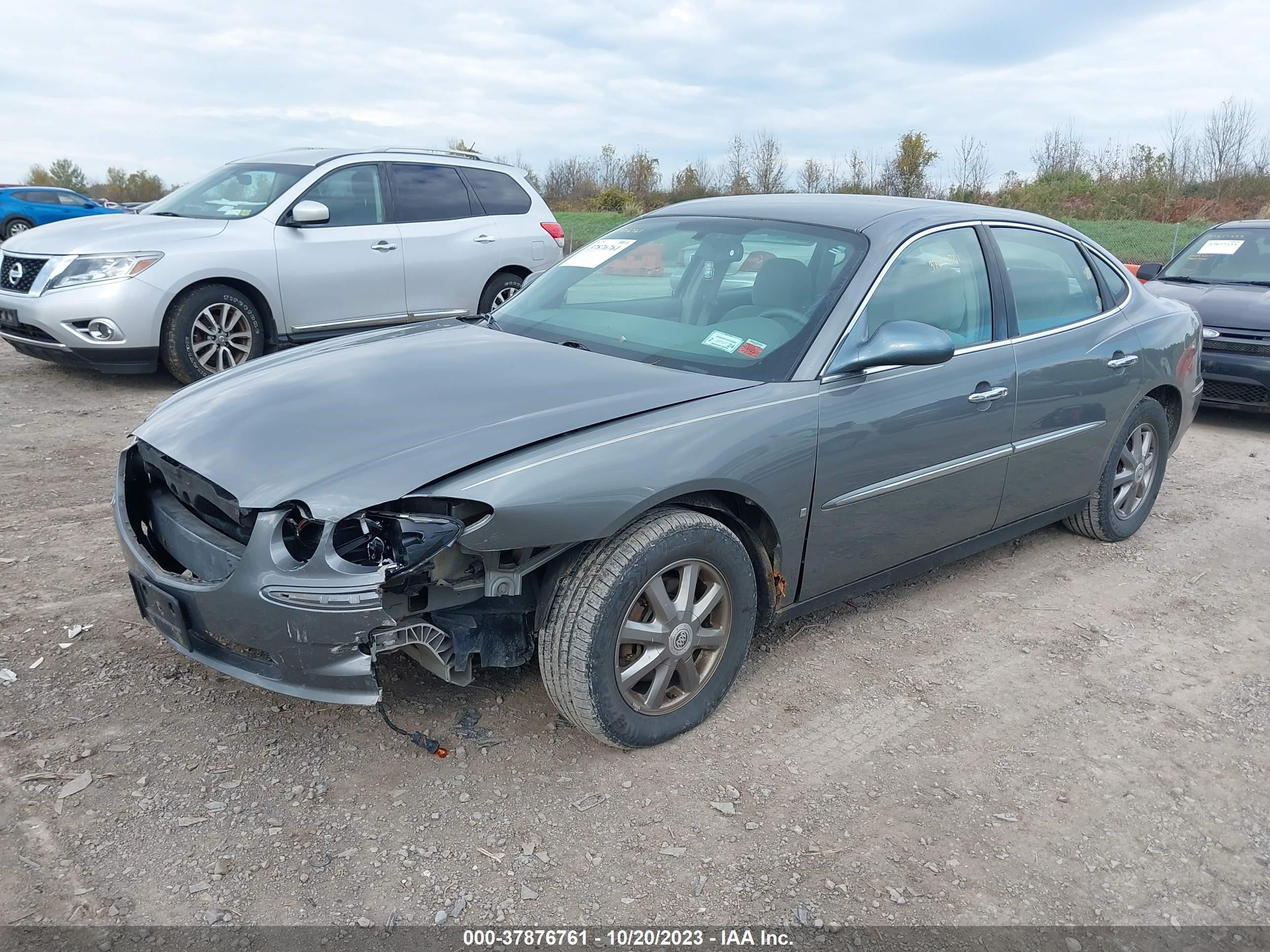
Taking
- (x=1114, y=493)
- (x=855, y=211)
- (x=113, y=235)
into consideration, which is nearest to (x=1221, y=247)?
(x=1114, y=493)

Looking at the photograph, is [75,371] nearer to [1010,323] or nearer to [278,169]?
[278,169]

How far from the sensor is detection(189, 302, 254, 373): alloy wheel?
711cm

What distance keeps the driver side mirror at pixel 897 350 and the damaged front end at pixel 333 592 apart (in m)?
1.22

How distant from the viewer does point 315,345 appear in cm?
378

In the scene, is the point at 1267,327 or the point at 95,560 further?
the point at 1267,327

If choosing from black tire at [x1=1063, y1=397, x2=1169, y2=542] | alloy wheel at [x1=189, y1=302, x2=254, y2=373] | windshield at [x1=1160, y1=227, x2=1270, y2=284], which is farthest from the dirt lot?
windshield at [x1=1160, y1=227, x2=1270, y2=284]

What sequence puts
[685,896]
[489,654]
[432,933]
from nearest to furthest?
[432,933] → [685,896] → [489,654]

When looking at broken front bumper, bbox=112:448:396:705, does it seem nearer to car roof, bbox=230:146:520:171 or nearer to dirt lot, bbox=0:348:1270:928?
dirt lot, bbox=0:348:1270:928

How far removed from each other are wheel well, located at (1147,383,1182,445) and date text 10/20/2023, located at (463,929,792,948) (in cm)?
364

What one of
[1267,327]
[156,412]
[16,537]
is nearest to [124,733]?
[156,412]

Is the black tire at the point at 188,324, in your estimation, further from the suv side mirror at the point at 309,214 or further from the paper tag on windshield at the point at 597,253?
the paper tag on windshield at the point at 597,253

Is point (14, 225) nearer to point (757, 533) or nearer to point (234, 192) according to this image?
point (234, 192)

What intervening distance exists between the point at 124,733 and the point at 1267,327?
7895 millimetres

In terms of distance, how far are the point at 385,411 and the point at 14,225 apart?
22753 mm
